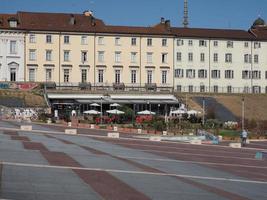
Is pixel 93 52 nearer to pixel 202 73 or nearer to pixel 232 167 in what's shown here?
pixel 202 73

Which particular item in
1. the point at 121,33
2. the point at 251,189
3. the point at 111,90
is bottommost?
the point at 251,189

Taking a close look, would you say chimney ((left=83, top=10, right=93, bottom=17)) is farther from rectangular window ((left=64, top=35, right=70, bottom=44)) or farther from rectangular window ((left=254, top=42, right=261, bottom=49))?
rectangular window ((left=254, top=42, right=261, bottom=49))

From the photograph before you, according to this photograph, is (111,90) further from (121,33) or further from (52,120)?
(52,120)

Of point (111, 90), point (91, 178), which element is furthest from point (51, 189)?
point (111, 90)

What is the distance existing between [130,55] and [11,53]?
69.1 feet

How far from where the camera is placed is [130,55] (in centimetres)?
10688

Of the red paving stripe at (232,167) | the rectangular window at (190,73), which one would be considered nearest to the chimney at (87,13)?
the rectangular window at (190,73)

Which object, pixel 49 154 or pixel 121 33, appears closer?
pixel 49 154

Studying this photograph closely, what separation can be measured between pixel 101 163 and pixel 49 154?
3322mm

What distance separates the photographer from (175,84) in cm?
10856

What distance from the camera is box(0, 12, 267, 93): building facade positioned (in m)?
102

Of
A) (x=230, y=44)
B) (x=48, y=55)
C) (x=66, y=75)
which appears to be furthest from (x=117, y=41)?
(x=230, y=44)

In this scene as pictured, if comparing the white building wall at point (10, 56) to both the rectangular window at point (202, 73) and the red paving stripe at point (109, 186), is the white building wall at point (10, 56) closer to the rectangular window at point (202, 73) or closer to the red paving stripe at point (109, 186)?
the rectangular window at point (202, 73)

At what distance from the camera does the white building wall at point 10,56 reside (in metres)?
99.1
